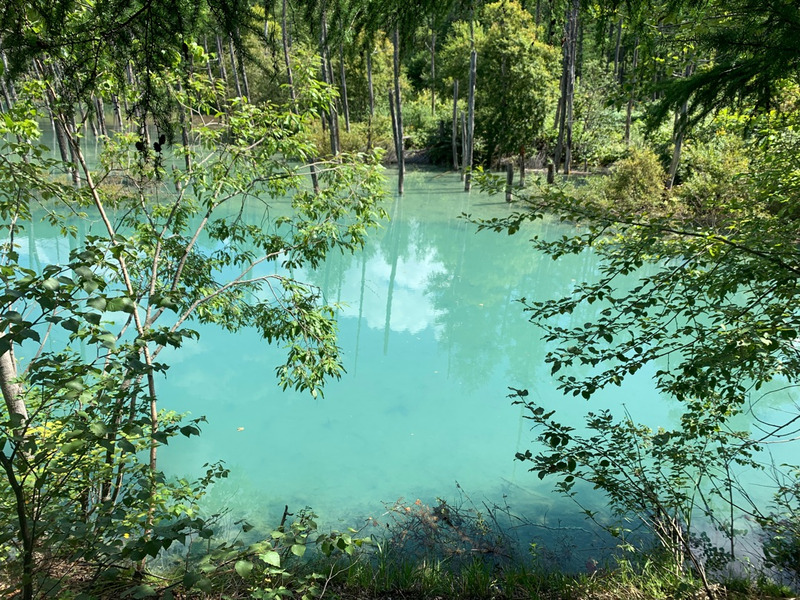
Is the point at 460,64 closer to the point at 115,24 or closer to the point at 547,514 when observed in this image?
the point at 547,514

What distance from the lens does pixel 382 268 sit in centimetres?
1344

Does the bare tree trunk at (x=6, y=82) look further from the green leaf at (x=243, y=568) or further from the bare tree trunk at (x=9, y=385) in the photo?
the green leaf at (x=243, y=568)

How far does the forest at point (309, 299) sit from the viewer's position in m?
2.00

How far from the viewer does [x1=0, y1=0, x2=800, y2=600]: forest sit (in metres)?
2.00

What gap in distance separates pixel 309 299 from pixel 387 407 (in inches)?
133

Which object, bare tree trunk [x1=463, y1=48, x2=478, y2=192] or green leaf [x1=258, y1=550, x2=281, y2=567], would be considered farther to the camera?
bare tree trunk [x1=463, y1=48, x2=478, y2=192]

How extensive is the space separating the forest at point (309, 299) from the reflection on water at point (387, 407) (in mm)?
384

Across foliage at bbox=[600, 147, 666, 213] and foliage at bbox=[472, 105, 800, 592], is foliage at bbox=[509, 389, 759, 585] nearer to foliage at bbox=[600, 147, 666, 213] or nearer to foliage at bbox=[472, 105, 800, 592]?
foliage at bbox=[472, 105, 800, 592]

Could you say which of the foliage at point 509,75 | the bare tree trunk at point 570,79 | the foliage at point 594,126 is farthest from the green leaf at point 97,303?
the foliage at point 594,126

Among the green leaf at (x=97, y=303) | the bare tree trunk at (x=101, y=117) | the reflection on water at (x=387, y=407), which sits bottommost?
the reflection on water at (x=387, y=407)

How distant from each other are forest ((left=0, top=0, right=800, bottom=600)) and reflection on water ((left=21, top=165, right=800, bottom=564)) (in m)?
0.38

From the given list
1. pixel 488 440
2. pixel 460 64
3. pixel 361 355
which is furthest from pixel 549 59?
pixel 488 440

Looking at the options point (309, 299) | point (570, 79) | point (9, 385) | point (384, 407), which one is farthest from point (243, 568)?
point (570, 79)

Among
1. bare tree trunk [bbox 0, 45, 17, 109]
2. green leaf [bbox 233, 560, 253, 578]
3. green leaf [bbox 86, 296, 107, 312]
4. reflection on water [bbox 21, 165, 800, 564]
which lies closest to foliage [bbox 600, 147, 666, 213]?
reflection on water [bbox 21, 165, 800, 564]
